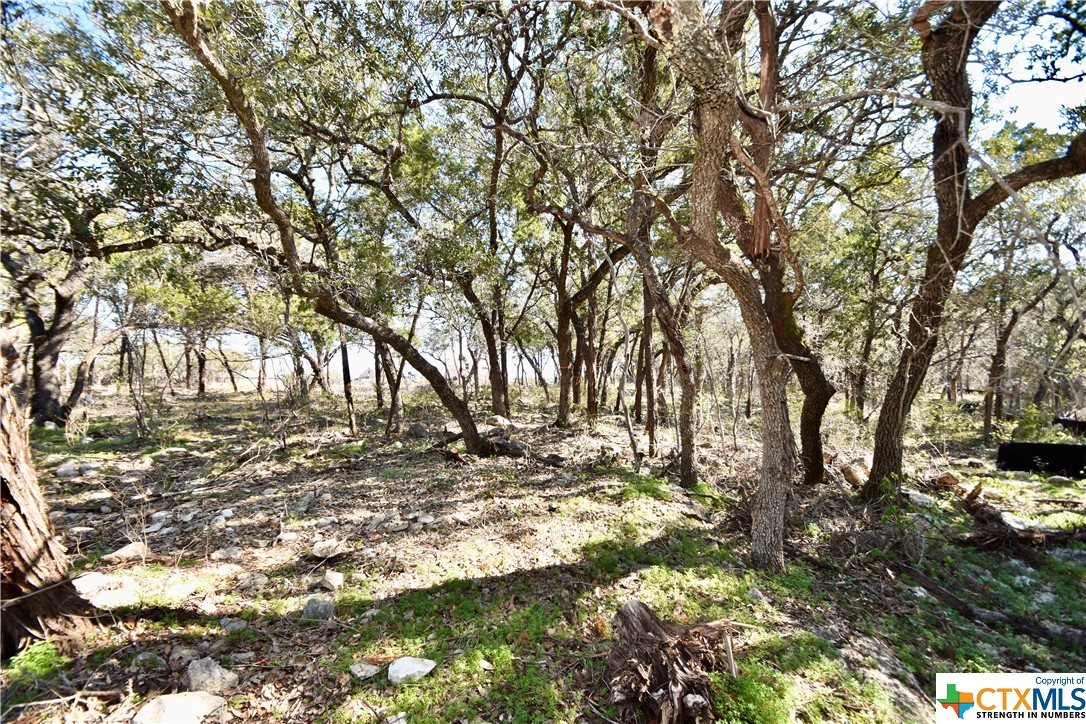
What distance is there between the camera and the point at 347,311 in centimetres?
697

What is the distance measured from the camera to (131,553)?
12.9 ft

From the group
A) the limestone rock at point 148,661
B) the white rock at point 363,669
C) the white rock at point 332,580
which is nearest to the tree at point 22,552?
the limestone rock at point 148,661

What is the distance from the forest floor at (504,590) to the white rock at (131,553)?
7 centimetres

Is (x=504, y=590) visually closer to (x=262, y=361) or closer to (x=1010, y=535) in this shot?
(x=1010, y=535)

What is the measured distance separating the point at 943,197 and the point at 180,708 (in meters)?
8.90

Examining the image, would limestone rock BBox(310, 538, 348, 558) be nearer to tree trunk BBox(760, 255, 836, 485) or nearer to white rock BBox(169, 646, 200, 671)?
white rock BBox(169, 646, 200, 671)

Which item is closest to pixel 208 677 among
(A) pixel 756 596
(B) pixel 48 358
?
(A) pixel 756 596

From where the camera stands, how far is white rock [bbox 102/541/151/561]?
3818 mm

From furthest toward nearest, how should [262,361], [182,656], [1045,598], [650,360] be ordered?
[262,361] < [650,360] < [1045,598] < [182,656]

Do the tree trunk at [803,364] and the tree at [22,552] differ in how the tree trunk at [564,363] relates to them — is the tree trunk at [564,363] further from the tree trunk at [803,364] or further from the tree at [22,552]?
the tree at [22,552]

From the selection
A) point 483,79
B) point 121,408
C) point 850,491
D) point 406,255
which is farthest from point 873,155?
point 121,408

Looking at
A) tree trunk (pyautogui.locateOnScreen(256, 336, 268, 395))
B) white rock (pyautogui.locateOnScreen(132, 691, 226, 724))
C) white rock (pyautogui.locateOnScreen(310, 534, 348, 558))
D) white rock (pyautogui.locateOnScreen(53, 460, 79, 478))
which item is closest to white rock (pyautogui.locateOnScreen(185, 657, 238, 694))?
white rock (pyautogui.locateOnScreen(132, 691, 226, 724))

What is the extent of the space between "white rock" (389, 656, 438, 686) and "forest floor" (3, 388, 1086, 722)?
69 mm

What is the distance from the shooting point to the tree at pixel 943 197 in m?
4.47
